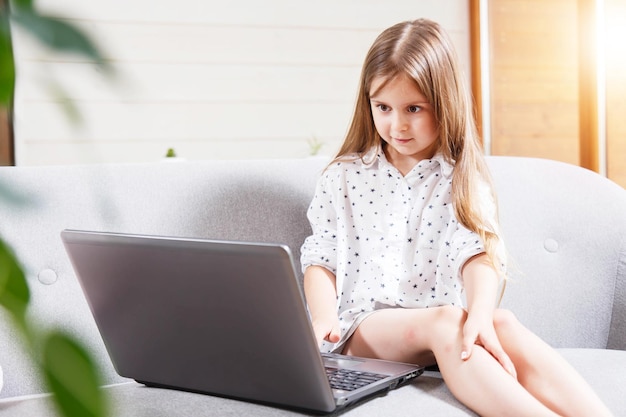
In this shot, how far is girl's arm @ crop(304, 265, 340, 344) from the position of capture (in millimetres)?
1242

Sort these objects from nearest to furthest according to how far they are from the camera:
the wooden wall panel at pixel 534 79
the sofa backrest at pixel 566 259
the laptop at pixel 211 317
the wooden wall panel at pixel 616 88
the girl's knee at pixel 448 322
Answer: the laptop at pixel 211 317 < the girl's knee at pixel 448 322 < the sofa backrest at pixel 566 259 < the wooden wall panel at pixel 616 88 < the wooden wall panel at pixel 534 79

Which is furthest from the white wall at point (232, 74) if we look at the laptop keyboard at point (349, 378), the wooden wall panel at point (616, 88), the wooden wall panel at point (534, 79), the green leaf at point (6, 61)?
the green leaf at point (6, 61)

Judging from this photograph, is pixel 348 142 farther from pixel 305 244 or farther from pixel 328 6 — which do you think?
pixel 328 6

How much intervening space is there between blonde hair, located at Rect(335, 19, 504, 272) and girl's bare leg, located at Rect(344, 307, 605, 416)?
0.74ft

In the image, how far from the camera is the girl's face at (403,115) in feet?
4.45

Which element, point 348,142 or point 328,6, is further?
point 328,6

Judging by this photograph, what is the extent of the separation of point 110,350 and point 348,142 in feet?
2.24

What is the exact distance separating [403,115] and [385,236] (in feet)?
0.74

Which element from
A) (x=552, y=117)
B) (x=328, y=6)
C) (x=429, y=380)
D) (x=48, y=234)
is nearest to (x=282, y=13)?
(x=328, y=6)

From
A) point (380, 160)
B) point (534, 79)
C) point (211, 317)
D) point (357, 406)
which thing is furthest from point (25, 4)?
point (534, 79)

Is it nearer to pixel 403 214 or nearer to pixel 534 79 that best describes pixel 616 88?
pixel 534 79

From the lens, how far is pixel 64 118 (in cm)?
19

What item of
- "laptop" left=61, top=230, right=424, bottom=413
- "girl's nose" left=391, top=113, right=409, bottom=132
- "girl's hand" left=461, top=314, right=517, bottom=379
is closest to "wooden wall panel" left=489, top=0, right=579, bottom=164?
"girl's nose" left=391, top=113, right=409, bottom=132

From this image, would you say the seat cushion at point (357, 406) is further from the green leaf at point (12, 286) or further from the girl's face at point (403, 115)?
the green leaf at point (12, 286)
